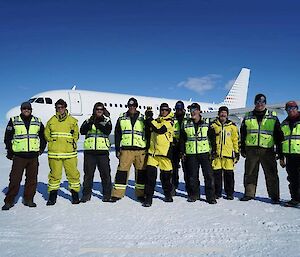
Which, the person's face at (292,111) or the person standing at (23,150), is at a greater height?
the person's face at (292,111)

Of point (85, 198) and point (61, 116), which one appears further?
point (85, 198)

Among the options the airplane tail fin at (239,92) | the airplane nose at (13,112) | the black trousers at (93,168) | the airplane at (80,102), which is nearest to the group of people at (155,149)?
the black trousers at (93,168)

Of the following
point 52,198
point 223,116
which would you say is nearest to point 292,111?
point 223,116

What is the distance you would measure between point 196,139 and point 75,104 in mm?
11512

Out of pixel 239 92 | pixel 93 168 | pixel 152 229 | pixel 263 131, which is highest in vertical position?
pixel 239 92

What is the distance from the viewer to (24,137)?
6137 millimetres

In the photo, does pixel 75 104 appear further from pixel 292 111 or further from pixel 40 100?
pixel 292 111

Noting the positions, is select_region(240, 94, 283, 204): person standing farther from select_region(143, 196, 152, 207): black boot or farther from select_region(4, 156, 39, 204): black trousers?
select_region(4, 156, 39, 204): black trousers

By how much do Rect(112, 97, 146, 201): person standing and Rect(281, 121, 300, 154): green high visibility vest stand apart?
2.93 metres

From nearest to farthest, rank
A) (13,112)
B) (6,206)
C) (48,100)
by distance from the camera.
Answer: (6,206)
(13,112)
(48,100)

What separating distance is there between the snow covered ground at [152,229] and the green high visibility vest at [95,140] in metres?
1.18

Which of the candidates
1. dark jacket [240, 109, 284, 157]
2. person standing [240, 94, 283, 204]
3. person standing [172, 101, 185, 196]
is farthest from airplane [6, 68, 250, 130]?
person standing [240, 94, 283, 204]

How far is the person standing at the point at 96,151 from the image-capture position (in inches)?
257

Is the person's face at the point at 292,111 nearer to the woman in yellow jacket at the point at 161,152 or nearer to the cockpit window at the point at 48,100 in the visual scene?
the woman in yellow jacket at the point at 161,152
